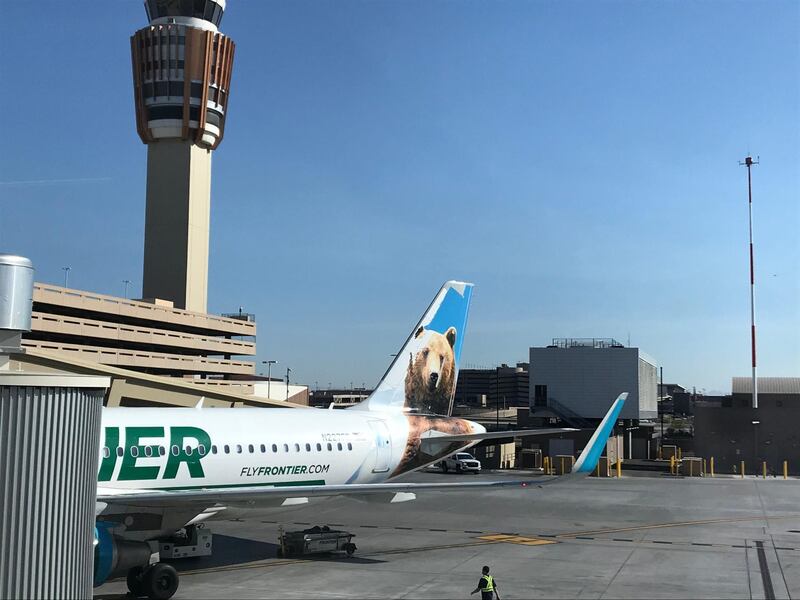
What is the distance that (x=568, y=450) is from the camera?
71.5 metres

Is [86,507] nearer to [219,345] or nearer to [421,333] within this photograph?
[421,333]

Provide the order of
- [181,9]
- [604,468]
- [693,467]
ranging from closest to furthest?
[604,468]
[693,467]
[181,9]

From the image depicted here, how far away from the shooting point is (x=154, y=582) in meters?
20.6

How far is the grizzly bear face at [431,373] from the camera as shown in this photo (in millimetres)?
33969

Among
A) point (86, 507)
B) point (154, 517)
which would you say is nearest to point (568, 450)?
point (154, 517)

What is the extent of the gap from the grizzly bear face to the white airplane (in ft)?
0.15

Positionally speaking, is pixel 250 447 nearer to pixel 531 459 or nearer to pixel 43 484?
pixel 43 484

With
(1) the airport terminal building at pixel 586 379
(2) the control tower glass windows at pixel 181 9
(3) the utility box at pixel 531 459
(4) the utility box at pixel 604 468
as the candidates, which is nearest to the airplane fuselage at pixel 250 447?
(4) the utility box at pixel 604 468

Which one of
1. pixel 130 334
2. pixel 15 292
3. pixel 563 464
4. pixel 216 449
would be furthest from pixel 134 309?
pixel 15 292

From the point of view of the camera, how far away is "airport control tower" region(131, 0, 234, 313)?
108 m

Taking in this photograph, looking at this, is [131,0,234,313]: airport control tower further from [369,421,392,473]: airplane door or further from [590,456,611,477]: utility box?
[369,421,392,473]: airplane door

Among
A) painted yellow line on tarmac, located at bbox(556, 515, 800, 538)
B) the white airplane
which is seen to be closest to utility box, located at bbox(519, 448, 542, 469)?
painted yellow line on tarmac, located at bbox(556, 515, 800, 538)

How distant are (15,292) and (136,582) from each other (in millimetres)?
10051

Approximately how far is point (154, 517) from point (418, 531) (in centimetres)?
1301
